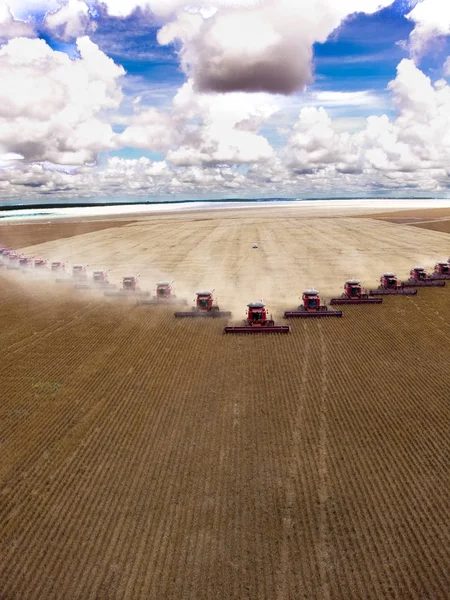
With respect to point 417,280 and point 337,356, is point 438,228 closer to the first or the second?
point 417,280

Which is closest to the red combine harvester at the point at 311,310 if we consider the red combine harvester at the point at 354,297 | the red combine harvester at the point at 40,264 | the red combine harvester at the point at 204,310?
the red combine harvester at the point at 354,297

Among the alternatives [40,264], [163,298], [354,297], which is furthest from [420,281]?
[40,264]

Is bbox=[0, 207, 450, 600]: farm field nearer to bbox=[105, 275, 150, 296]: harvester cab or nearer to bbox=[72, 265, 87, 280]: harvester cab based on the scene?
bbox=[105, 275, 150, 296]: harvester cab

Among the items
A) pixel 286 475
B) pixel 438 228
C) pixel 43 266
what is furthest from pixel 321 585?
pixel 438 228

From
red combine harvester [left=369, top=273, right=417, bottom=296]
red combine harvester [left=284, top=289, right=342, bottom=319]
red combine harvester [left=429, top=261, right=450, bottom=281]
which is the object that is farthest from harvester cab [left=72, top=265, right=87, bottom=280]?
red combine harvester [left=429, top=261, right=450, bottom=281]

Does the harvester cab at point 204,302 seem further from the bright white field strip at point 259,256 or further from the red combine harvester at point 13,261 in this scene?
the red combine harvester at point 13,261
